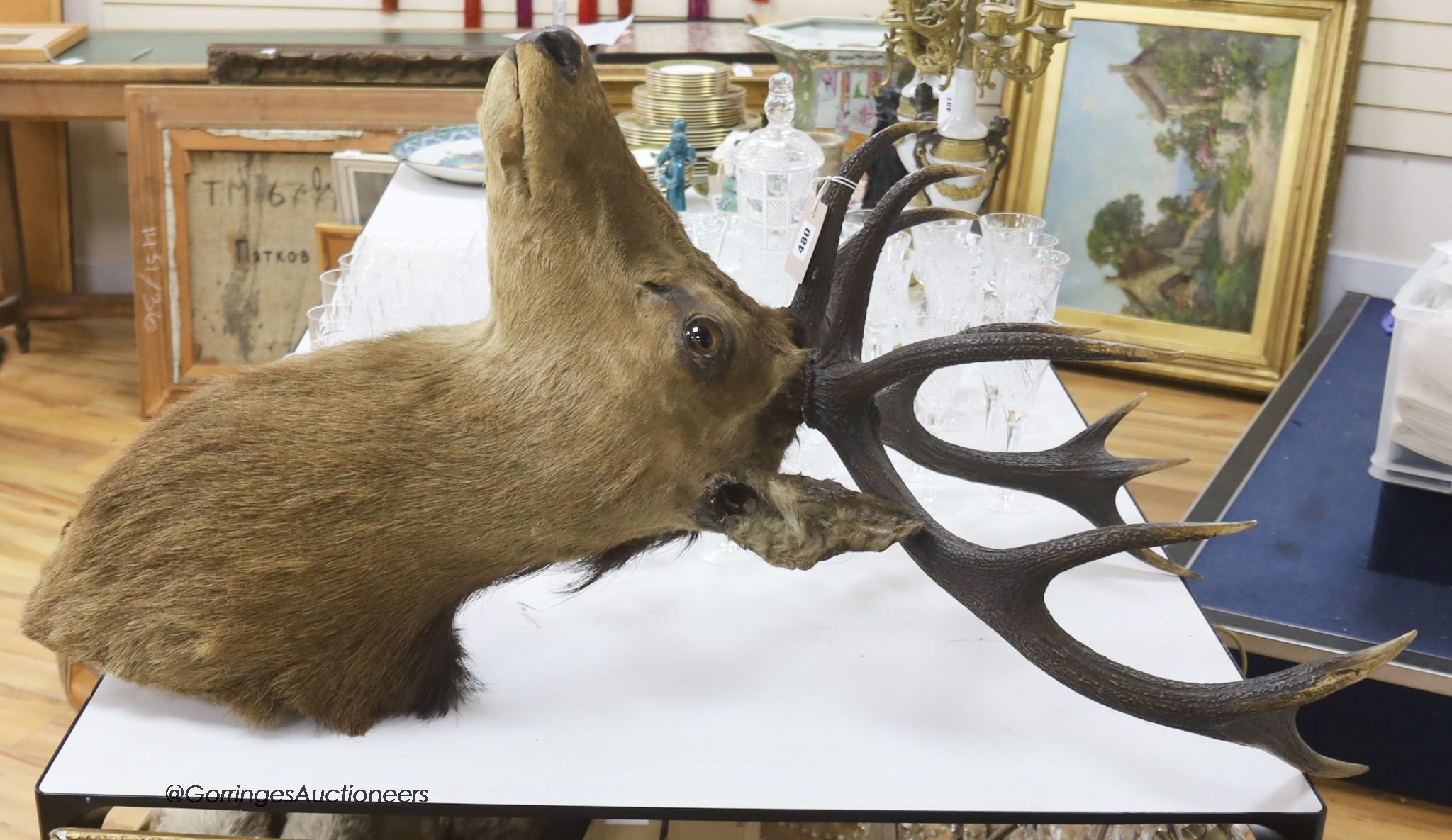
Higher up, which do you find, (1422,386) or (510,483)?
(510,483)

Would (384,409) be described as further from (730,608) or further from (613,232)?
(730,608)

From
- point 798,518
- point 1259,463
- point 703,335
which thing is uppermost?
point 703,335

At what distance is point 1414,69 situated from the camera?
3.23 m

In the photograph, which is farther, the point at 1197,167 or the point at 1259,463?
the point at 1197,167

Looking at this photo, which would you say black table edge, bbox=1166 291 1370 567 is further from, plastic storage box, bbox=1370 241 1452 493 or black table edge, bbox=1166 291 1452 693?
plastic storage box, bbox=1370 241 1452 493

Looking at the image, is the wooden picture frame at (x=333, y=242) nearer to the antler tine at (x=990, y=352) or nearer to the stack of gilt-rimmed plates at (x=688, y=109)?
the stack of gilt-rimmed plates at (x=688, y=109)

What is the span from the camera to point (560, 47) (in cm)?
103

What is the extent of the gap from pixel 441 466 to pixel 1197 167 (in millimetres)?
2934

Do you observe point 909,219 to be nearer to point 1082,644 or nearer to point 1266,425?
point 1082,644

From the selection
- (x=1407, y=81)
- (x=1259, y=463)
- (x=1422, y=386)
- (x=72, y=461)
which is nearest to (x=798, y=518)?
(x=1422, y=386)

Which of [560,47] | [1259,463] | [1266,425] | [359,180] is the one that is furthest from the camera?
[359,180]

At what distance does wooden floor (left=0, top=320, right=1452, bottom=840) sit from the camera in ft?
6.98

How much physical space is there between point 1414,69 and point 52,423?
3.79 metres

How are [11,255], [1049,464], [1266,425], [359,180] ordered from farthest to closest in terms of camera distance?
[11,255]
[359,180]
[1266,425]
[1049,464]
